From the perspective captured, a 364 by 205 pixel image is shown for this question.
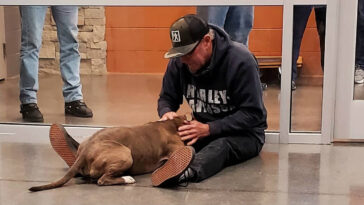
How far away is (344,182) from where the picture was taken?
3.33m

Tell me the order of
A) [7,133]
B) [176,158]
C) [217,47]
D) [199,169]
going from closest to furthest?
[176,158]
[199,169]
[217,47]
[7,133]

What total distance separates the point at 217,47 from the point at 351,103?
3.32ft

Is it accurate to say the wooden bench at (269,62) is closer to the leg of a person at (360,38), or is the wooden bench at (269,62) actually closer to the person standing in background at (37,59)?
the leg of a person at (360,38)

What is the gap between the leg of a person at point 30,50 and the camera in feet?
14.4

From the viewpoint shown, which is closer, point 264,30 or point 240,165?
point 240,165

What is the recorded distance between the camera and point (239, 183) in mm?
3311

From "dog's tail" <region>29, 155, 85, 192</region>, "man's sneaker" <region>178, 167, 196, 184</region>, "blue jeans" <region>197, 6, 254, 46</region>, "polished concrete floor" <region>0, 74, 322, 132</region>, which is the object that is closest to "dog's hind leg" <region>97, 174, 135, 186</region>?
"dog's tail" <region>29, 155, 85, 192</region>

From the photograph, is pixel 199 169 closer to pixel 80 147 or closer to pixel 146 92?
pixel 80 147

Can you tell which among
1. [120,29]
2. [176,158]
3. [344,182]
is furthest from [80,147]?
[120,29]

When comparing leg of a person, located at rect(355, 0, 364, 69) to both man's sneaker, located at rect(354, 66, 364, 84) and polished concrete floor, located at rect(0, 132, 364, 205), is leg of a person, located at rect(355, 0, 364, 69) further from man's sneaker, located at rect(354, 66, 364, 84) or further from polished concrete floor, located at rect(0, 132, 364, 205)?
polished concrete floor, located at rect(0, 132, 364, 205)

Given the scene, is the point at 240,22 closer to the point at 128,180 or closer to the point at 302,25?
the point at 302,25

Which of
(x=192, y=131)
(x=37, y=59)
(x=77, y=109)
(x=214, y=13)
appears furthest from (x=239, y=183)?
(x=37, y=59)

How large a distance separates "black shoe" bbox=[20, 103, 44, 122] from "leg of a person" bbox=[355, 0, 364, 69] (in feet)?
6.87


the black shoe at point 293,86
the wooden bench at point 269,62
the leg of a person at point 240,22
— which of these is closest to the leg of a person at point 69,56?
the leg of a person at point 240,22
